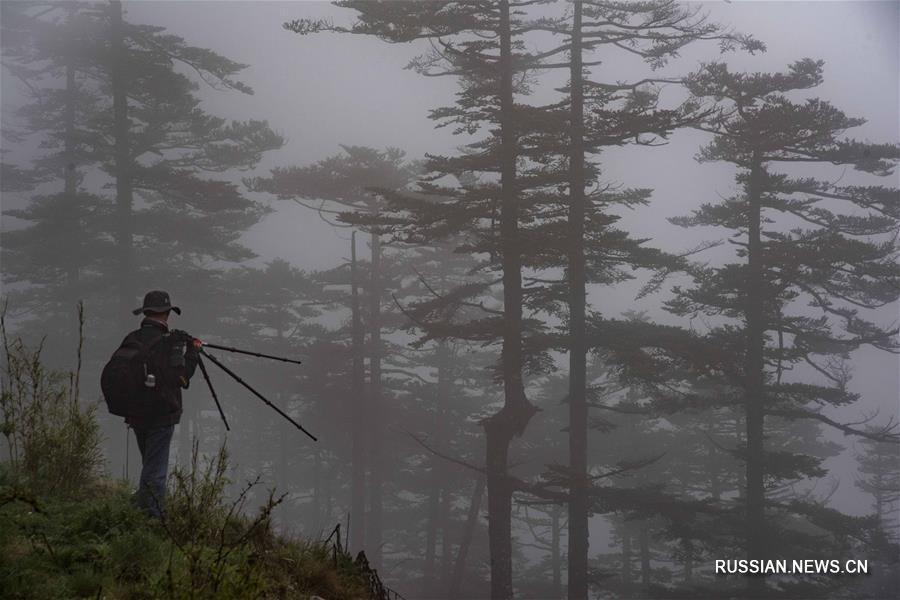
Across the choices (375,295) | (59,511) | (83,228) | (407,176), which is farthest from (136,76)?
(59,511)

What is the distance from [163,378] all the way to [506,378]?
964cm

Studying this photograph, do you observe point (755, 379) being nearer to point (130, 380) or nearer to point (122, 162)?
point (130, 380)

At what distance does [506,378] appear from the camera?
47.5 feet

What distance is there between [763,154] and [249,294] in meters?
23.2

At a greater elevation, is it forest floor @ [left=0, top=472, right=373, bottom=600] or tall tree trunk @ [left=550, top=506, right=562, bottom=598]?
forest floor @ [left=0, top=472, right=373, bottom=600]

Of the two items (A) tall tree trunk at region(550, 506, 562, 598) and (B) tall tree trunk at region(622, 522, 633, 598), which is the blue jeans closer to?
(A) tall tree trunk at region(550, 506, 562, 598)

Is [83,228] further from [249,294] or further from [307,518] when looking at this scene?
[307,518]

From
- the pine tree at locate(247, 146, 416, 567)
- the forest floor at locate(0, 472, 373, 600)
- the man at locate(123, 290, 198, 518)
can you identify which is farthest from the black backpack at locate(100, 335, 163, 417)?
the pine tree at locate(247, 146, 416, 567)

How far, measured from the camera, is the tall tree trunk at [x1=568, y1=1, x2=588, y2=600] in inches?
579

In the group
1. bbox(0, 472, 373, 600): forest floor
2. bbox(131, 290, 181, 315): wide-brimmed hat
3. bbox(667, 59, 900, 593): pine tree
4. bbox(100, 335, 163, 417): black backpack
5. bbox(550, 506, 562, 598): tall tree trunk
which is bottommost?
bbox(550, 506, 562, 598): tall tree trunk

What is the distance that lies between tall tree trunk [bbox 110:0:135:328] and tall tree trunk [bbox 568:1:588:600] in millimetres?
15732

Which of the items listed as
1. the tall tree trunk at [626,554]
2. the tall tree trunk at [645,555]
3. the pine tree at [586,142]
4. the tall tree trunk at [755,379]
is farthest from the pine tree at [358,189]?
the tall tree trunk at [755,379]

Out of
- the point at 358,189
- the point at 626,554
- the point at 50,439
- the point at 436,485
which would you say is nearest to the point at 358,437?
the point at 436,485

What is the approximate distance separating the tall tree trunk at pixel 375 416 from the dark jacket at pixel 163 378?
22238 millimetres
